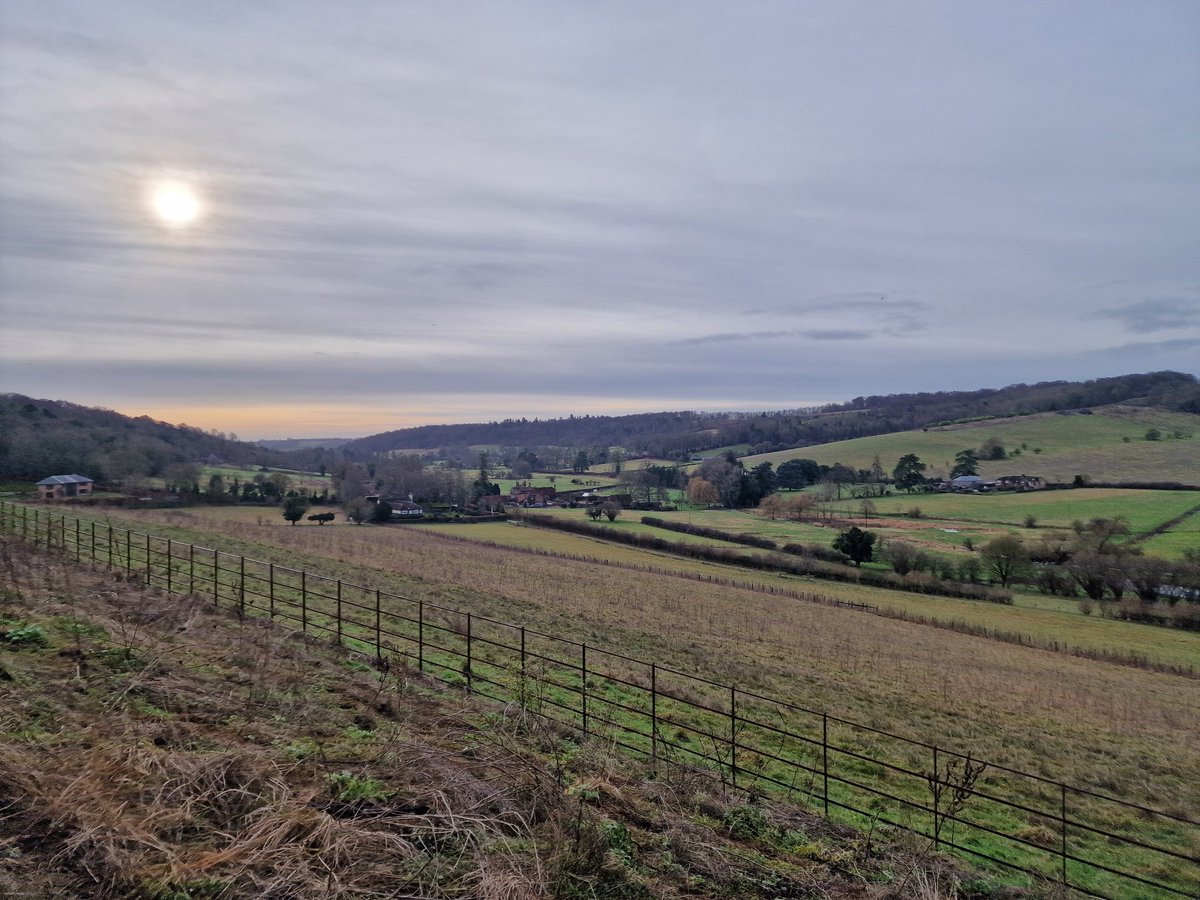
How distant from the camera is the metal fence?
859 cm

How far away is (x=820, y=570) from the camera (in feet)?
167

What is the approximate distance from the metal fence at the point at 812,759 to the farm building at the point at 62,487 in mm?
52738

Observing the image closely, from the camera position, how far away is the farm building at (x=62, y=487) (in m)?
56.9

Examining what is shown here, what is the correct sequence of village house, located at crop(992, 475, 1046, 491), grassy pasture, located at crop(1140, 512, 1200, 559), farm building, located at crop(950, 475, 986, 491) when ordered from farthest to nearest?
1. farm building, located at crop(950, 475, 986, 491)
2. village house, located at crop(992, 475, 1046, 491)
3. grassy pasture, located at crop(1140, 512, 1200, 559)

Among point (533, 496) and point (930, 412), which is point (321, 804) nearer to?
point (533, 496)

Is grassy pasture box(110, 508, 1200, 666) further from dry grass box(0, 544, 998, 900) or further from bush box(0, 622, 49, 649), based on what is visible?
dry grass box(0, 544, 998, 900)

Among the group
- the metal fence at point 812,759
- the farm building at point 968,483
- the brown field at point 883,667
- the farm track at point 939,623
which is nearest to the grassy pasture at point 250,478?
the farm track at point 939,623

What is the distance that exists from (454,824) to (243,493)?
79585 millimetres

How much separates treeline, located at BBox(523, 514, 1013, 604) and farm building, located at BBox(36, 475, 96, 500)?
49758mm

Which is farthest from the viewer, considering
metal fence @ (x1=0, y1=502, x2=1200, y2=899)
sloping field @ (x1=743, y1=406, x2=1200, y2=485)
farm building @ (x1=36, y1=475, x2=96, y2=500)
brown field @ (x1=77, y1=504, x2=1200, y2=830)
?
sloping field @ (x1=743, y1=406, x2=1200, y2=485)

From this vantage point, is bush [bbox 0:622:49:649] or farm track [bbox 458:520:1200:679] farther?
farm track [bbox 458:520:1200:679]

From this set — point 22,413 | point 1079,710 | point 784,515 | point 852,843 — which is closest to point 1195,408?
point 784,515

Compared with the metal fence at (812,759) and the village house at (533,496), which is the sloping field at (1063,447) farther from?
the metal fence at (812,759)

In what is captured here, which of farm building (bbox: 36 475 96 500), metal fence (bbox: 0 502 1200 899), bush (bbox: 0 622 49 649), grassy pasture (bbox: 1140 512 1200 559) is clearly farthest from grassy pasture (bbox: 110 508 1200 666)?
Answer: bush (bbox: 0 622 49 649)
